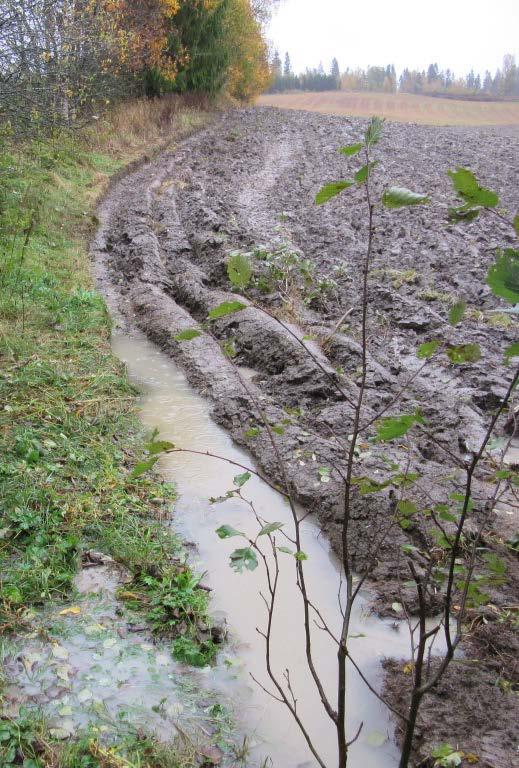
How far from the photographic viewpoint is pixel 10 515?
3.25 meters

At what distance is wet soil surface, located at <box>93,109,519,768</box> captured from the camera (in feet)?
9.19

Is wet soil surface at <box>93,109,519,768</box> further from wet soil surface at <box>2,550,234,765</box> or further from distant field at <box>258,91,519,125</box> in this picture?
distant field at <box>258,91,519,125</box>

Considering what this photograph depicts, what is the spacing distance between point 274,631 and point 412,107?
4074cm

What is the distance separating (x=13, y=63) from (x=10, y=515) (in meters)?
6.97

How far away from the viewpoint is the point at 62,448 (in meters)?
4.04

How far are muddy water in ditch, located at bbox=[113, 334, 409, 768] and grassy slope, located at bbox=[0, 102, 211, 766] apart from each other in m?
0.20

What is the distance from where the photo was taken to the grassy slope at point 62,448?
10.0 ft

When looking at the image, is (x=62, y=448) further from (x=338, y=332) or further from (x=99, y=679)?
(x=338, y=332)

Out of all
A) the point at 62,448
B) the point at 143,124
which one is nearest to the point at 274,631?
the point at 62,448

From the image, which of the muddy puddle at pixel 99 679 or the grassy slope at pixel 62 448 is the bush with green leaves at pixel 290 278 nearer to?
the grassy slope at pixel 62 448

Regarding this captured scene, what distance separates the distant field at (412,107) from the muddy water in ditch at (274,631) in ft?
97.4

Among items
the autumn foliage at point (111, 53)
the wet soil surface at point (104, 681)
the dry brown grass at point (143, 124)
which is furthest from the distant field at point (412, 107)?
the wet soil surface at point (104, 681)

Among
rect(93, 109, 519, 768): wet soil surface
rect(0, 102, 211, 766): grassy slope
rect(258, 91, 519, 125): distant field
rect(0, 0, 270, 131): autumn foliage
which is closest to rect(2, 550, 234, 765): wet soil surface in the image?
rect(0, 102, 211, 766): grassy slope

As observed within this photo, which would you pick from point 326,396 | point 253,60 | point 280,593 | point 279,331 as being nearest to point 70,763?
point 280,593
